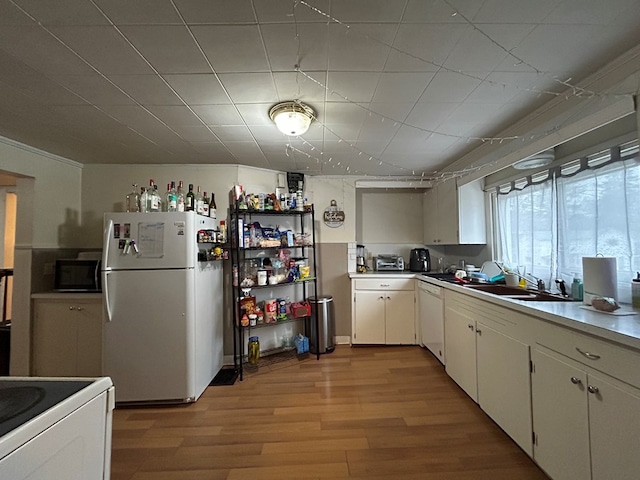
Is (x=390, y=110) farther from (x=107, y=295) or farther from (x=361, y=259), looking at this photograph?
(x=107, y=295)

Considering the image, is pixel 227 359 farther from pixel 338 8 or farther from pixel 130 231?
pixel 338 8

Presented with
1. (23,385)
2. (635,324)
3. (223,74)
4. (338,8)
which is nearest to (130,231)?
(223,74)

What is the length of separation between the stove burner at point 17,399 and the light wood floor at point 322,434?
1182 mm

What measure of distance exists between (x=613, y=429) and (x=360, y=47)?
1.96 metres

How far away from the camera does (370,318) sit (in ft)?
11.2

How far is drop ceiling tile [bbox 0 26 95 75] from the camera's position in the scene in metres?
1.25

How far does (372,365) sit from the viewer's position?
2.91 metres

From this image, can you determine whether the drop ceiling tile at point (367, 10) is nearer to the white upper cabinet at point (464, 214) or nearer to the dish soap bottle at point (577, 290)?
the dish soap bottle at point (577, 290)

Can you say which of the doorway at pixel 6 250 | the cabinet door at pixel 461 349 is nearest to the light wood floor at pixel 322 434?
the cabinet door at pixel 461 349

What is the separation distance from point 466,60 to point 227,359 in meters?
3.27

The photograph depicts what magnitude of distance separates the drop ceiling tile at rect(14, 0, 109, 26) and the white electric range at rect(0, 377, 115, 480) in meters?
1.39

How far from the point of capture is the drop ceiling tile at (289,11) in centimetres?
113

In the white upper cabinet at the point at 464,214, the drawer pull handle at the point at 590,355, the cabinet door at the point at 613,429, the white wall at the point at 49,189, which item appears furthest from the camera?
the white upper cabinet at the point at 464,214

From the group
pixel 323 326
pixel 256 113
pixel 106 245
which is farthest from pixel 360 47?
pixel 323 326
